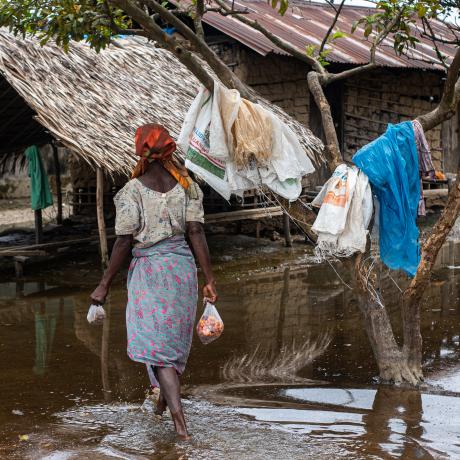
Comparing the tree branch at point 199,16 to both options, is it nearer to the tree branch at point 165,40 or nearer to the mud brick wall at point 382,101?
the tree branch at point 165,40

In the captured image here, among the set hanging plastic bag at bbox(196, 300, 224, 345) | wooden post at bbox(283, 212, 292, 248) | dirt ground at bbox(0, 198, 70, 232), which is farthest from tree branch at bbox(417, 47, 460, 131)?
dirt ground at bbox(0, 198, 70, 232)

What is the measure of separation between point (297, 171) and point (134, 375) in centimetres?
184

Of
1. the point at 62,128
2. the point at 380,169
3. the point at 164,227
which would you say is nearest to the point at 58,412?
the point at 164,227

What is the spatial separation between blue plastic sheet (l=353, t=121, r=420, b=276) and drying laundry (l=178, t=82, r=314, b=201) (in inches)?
16.5

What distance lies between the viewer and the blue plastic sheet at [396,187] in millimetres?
4578

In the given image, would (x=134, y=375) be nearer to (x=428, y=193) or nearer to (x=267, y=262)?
(x=267, y=262)

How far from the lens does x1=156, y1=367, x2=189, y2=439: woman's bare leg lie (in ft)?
12.8

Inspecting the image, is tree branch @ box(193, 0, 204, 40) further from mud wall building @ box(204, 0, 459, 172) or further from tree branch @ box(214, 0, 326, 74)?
mud wall building @ box(204, 0, 459, 172)

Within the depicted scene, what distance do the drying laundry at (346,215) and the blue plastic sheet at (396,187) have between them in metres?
0.10

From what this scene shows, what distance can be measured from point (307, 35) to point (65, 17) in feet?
29.8

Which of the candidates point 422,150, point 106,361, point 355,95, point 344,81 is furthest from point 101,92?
point 422,150

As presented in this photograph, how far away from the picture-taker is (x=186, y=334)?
417cm

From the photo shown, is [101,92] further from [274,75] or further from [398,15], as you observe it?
[398,15]

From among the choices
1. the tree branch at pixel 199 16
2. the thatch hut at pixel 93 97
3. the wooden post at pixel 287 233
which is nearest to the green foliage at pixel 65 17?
the tree branch at pixel 199 16
